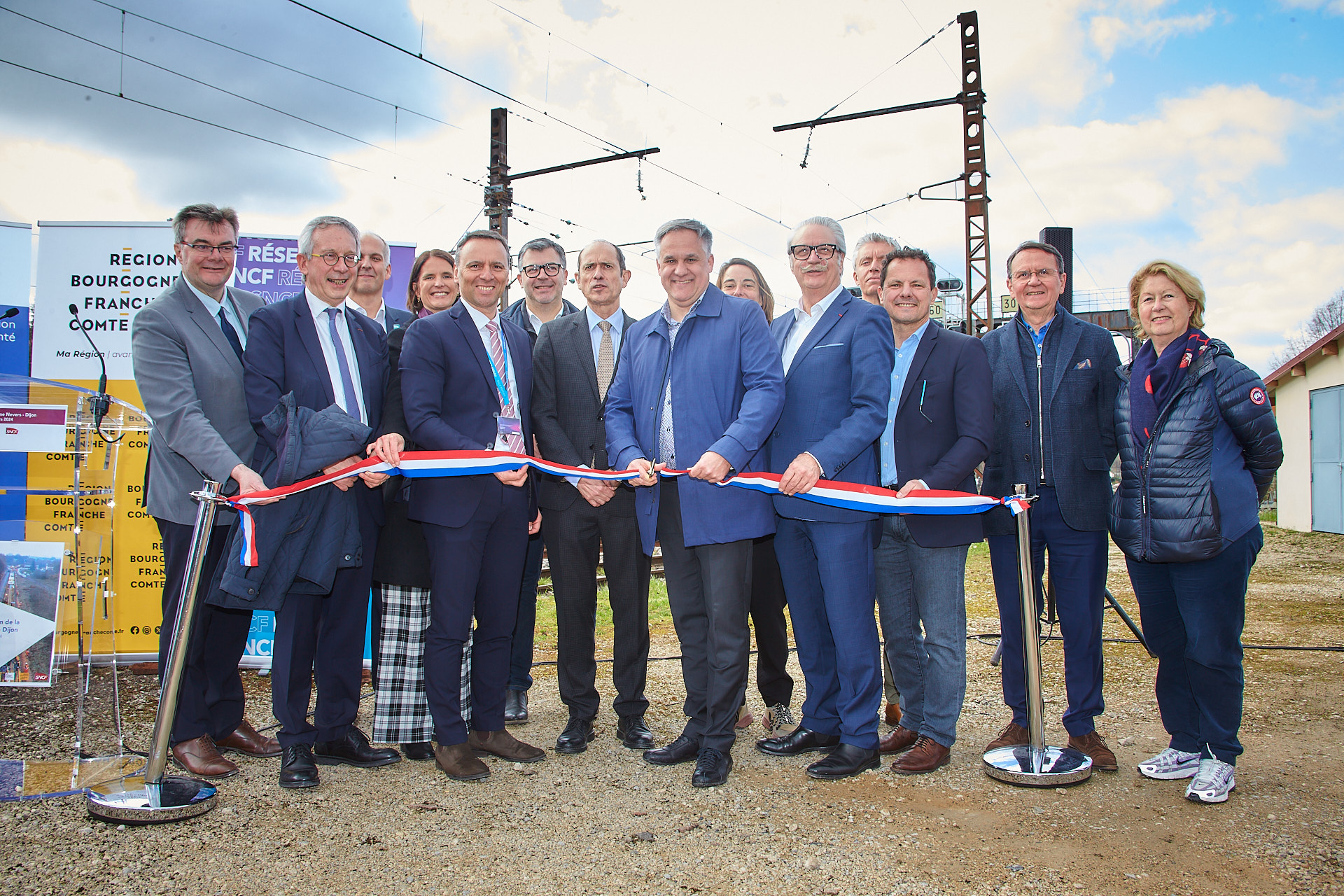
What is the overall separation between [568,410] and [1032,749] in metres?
2.68

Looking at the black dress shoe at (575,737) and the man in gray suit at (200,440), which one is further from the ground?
the man in gray suit at (200,440)

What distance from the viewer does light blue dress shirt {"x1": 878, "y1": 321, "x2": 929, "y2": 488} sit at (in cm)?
386

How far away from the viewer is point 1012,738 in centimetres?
382

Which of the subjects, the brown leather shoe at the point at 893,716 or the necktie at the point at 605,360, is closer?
the necktie at the point at 605,360

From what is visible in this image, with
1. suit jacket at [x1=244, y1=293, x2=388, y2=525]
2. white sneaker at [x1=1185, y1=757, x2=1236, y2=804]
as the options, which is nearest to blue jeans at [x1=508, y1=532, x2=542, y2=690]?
suit jacket at [x1=244, y1=293, x2=388, y2=525]

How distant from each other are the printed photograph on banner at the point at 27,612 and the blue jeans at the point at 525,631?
6.86 feet

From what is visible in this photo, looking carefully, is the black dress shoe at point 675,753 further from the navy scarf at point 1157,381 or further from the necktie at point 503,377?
the navy scarf at point 1157,381

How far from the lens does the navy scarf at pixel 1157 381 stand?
345 cm

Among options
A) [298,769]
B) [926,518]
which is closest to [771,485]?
[926,518]

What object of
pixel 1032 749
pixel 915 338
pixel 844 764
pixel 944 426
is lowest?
pixel 844 764

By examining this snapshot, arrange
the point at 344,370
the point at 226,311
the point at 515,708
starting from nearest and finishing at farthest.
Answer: the point at 344,370 → the point at 226,311 → the point at 515,708

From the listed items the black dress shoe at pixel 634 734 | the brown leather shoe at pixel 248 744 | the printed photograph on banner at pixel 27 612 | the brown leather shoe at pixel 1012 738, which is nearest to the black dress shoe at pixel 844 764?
the brown leather shoe at pixel 1012 738

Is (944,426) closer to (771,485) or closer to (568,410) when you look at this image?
(771,485)

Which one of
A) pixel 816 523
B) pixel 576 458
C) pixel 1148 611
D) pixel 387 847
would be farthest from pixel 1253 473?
pixel 387 847
